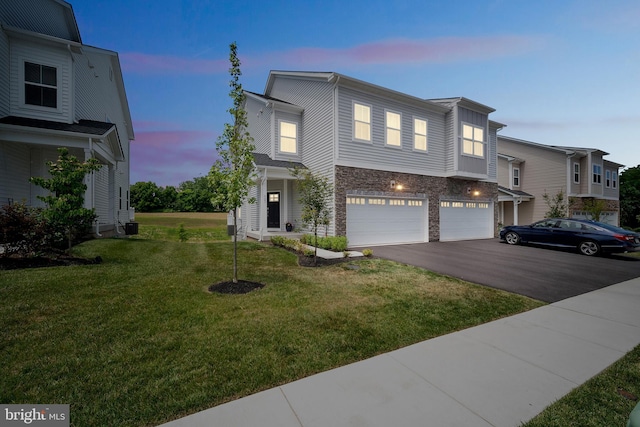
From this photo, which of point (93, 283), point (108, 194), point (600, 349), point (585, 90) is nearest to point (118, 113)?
point (108, 194)

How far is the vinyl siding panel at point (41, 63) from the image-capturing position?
1039 centimetres

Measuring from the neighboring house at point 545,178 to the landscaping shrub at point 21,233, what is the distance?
2595 centimetres

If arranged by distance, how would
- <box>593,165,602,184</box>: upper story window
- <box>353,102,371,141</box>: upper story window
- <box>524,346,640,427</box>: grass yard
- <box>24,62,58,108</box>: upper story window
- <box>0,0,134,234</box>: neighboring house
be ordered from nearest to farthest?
<box>524,346,640,427</box>: grass yard → <box>0,0,134,234</box>: neighboring house → <box>24,62,58,108</box>: upper story window → <box>353,102,371,141</box>: upper story window → <box>593,165,602,184</box>: upper story window

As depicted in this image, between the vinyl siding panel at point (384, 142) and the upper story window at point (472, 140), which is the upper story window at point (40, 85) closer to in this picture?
the vinyl siding panel at point (384, 142)

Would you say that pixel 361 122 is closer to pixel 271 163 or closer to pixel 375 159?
pixel 375 159

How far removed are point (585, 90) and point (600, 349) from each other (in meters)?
28.7

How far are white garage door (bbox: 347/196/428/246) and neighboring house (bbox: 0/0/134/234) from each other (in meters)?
10.9

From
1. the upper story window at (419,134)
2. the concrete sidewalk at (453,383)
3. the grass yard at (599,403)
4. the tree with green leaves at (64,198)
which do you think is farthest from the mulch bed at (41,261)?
the upper story window at (419,134)

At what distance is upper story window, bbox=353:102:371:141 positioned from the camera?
1212 centimetres

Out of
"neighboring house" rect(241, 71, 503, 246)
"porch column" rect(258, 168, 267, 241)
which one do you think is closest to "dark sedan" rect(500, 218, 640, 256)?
"neighboring house" rect(241, 71, 503, 246)

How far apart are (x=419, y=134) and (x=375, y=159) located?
11.2 feet

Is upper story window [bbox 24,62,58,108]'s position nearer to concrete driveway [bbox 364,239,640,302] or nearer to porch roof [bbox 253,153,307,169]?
porch roof [bbox 253,153,307,169]

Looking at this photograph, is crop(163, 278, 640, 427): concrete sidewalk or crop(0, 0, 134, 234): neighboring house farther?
crop(0, 0, 134, 234): neighboring house

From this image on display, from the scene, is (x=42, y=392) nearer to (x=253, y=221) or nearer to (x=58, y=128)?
(x=58, y=128)
